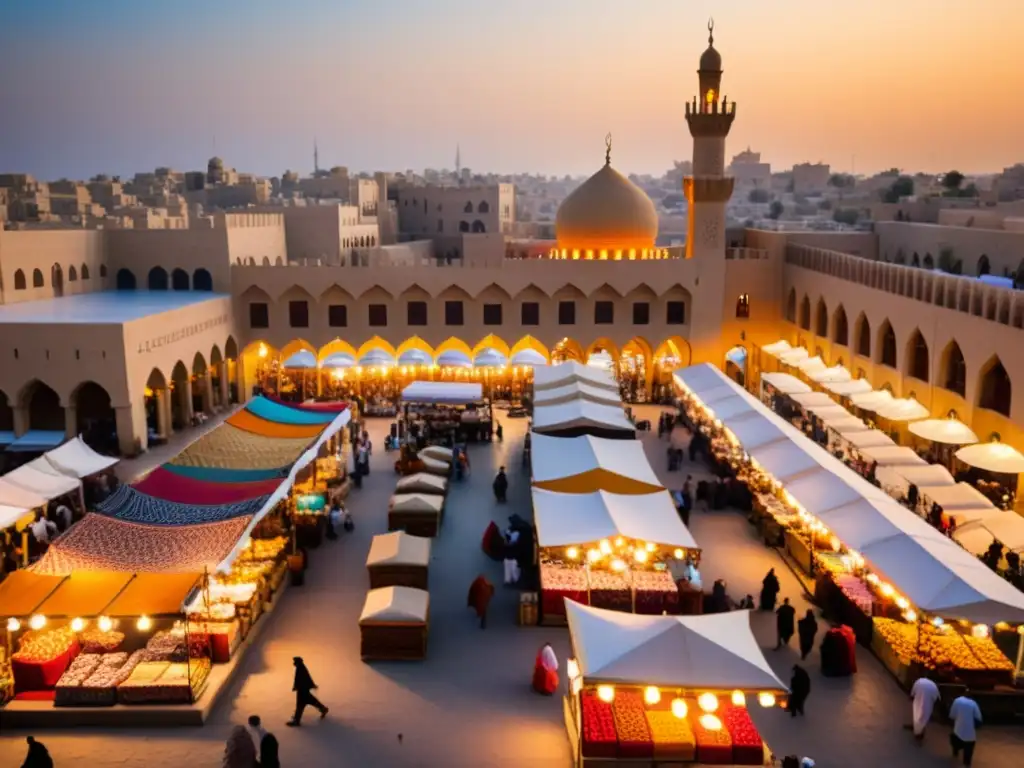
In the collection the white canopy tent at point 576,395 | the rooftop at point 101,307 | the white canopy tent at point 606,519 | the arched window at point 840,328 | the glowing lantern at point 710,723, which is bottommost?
the glowing lantern at point 710,723

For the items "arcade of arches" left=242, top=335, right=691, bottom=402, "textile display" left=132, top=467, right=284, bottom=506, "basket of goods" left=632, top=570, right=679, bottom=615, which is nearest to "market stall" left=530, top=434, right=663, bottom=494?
"basket of goods" left=632, top=570, right=679, bottom=615

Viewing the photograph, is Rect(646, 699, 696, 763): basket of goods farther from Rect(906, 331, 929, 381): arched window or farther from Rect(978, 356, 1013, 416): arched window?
Rect(906, 331, 929, 381): arched window

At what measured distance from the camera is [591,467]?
51.4ft

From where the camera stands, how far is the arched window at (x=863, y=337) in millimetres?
24984

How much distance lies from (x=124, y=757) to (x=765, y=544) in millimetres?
10370

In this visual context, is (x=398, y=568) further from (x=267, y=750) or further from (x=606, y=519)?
(x=267, y=750)

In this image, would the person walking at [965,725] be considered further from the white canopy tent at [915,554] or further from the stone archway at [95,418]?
the stone archway at [95,418]

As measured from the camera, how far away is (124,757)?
32.6 feet

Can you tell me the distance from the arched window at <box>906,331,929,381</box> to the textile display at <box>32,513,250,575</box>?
53.1 ft

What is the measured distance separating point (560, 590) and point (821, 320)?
17840mm

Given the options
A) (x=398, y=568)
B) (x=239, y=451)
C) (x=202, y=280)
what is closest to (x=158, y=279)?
(x=202, y=280)

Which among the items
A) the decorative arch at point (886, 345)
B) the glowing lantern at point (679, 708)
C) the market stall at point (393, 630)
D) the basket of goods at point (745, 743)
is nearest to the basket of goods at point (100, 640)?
the market stall at point (393, 630)

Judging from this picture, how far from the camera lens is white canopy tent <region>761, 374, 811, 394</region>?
74.3 ft

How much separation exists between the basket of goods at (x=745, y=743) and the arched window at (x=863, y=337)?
1756cm
